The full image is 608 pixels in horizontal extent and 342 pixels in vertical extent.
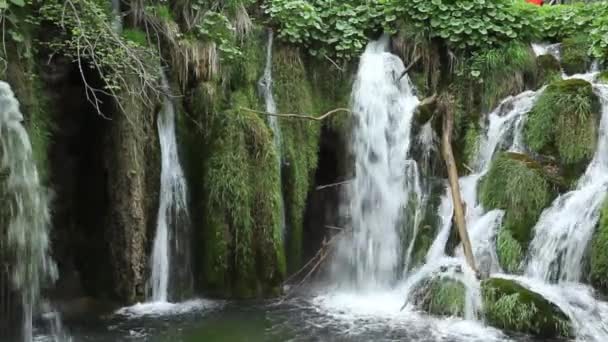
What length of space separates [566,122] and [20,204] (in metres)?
5.98

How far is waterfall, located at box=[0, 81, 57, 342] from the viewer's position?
4656mm

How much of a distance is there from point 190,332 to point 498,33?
19.9ft

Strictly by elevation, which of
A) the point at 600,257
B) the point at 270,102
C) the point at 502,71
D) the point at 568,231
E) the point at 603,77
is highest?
the point at 502,71

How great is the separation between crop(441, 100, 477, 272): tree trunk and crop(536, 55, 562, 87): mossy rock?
1.55m

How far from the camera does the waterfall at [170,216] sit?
22.3 ft

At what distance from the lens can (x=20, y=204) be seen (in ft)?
15.5

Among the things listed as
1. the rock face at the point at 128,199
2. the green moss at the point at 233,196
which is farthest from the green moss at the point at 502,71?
the rock face at the point at 128,199

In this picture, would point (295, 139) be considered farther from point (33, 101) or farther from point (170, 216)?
point (33, 101)

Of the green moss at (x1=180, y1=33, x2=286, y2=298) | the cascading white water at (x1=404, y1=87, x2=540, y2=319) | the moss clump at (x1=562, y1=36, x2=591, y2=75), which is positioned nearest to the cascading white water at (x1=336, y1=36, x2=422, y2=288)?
the cascading white water at (x1=404, y1=87, x2=540, y2=319)

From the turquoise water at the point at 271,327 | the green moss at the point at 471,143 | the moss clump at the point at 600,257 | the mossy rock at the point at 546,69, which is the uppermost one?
the mossy rock at the point at 546,69

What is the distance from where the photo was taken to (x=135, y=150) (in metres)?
6.41

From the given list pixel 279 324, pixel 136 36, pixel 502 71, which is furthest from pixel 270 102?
pixel 502 71

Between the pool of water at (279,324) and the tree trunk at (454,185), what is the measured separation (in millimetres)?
846

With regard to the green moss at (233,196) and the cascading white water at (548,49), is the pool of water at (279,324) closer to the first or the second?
the green moss at (233,196)
